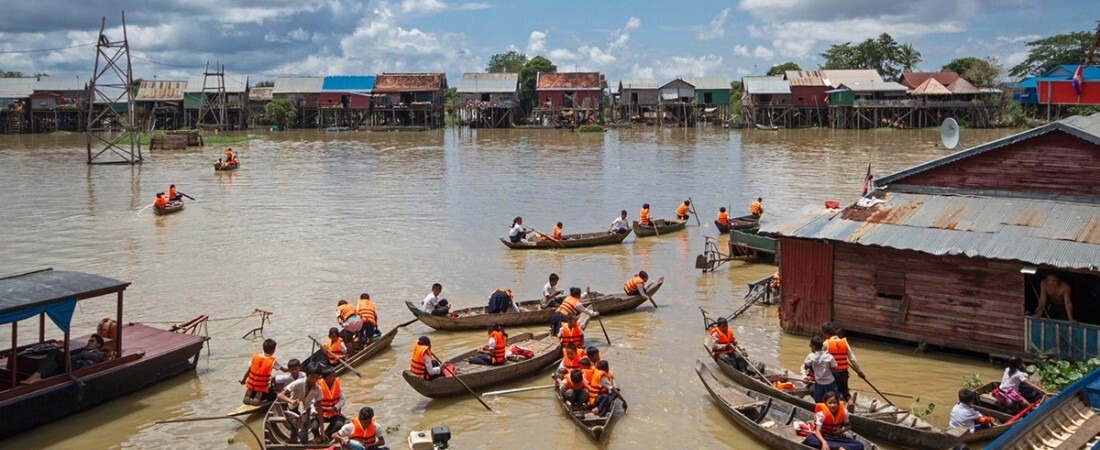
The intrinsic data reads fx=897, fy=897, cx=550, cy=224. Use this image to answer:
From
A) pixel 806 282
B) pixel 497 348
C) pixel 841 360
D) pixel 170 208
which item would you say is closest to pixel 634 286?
pixel 806 282

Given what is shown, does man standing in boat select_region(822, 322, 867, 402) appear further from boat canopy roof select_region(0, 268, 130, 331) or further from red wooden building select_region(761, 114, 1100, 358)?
boat canopy roof select_region(0, 268, 130, 331)

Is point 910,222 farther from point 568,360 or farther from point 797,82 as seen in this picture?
point 797,82

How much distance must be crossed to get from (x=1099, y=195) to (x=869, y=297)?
3982 millimetres

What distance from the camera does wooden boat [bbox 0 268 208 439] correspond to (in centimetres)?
1199

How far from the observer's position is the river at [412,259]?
1304cm

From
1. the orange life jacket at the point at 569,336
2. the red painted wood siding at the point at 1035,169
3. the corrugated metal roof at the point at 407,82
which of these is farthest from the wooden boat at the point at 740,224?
the corrugated metal roof at the point at 407,82

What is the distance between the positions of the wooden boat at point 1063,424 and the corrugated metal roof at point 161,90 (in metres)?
84.5

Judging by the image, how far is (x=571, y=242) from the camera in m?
24.2

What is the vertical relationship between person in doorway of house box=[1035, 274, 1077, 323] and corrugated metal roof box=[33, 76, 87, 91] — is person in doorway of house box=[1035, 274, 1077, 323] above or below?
below

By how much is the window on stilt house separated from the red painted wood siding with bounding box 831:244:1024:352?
0.06 m

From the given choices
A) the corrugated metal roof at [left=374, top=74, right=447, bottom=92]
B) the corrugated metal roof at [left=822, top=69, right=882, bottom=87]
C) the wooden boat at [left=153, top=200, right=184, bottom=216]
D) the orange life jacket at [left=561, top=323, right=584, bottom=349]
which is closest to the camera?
the orange life jacket at [left=561, top=323, right=584, bottom=349]

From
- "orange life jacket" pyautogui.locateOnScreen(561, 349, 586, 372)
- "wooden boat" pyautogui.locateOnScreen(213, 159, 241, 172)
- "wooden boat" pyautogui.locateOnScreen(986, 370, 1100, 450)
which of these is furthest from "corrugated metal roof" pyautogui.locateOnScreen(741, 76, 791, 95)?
"wooden boat" pyautogui.locateOnScreen(986, 370, 1100, 450)

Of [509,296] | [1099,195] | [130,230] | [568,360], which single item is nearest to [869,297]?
[1099,195]

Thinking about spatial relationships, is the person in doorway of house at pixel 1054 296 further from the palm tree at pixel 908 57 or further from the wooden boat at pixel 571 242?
the palm tree at pixel 908 57
